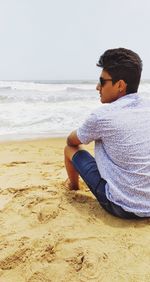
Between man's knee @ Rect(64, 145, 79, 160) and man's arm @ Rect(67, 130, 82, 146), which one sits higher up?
man's arm @ Rect(67, 130, 82, 146)

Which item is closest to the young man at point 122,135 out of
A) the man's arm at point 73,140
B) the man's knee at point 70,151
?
the man's arm at point 73,140

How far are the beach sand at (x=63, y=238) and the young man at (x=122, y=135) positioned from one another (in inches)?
8.4

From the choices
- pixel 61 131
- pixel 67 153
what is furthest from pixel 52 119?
pixel 67 153

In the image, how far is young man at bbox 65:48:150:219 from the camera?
2.73 meters

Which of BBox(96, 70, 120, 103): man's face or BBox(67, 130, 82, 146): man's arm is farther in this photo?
BBox(67, 130, 82, 146): man's arm

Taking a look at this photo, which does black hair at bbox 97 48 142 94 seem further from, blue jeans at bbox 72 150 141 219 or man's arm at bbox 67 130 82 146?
blue jeans at bbox 72 150 141 219

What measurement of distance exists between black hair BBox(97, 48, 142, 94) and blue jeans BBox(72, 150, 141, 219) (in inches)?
26.6

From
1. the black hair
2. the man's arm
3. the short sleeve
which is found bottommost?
the man's arm

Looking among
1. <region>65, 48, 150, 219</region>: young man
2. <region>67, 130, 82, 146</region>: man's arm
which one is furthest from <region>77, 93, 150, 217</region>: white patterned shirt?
<region>67, 130, 82, 146</region>: man's arm

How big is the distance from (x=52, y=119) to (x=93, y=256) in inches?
272

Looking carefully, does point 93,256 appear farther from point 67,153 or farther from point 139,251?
point 67,153

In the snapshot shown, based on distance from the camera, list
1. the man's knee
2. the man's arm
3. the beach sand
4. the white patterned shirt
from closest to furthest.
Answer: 1. the beach sand
2. the white patterned shirt
3. the man's arm
4. the man's knee

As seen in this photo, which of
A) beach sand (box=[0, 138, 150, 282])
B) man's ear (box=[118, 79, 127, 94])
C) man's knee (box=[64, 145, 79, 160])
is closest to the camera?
beach sand (box=[0, 138, 150, 282])

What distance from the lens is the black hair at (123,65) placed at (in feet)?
9.04
